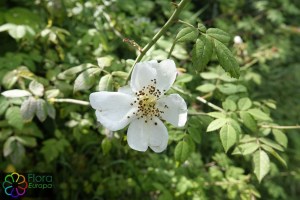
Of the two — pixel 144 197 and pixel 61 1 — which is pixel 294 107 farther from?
pixel 61 1

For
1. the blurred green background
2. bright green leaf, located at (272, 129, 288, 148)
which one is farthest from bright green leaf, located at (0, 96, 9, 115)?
bright green leaf, located at (272, 129, 288, 148)

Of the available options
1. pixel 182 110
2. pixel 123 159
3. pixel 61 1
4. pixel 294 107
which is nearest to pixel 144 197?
pixel 123 159

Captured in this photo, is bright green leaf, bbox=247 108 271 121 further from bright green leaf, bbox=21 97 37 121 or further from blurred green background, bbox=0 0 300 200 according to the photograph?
bright green leaf, bbox=21 97 37 121

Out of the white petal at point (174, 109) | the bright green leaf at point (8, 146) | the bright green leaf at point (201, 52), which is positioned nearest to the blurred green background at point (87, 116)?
the bright green leaf at point (8, 146)

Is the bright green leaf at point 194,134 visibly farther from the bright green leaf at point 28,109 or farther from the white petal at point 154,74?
the bright green leaf at point 28,109
